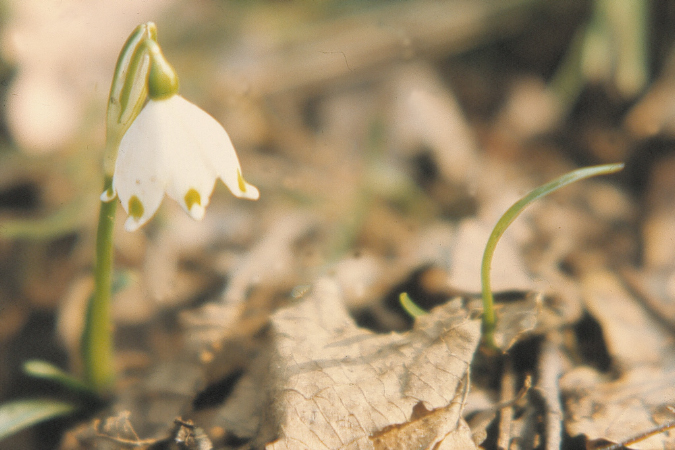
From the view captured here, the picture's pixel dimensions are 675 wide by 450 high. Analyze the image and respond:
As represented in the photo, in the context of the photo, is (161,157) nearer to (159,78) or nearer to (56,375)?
(159,78)

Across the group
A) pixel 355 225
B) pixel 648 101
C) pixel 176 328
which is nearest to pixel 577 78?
pixel 648 101

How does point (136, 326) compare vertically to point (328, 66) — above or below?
below

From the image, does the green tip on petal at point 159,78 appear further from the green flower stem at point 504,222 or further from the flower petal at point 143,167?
the green flower stem at point 504,222

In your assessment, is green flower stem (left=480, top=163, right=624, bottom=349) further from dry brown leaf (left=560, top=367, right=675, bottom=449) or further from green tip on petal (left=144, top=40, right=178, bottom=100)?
green tip on petal (left=144, top=40, right=178, bottom=100)

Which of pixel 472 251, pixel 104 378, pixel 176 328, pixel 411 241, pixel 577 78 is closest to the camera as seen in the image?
pixel 104 378

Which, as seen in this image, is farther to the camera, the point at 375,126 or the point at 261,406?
the point at 375,126

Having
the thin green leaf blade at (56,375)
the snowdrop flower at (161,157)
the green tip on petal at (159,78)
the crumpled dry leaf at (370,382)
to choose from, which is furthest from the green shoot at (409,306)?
the thin green leaf blade at (56,375)

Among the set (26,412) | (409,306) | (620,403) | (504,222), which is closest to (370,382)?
(409,306)

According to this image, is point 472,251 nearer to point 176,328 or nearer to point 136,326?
point 176,328
